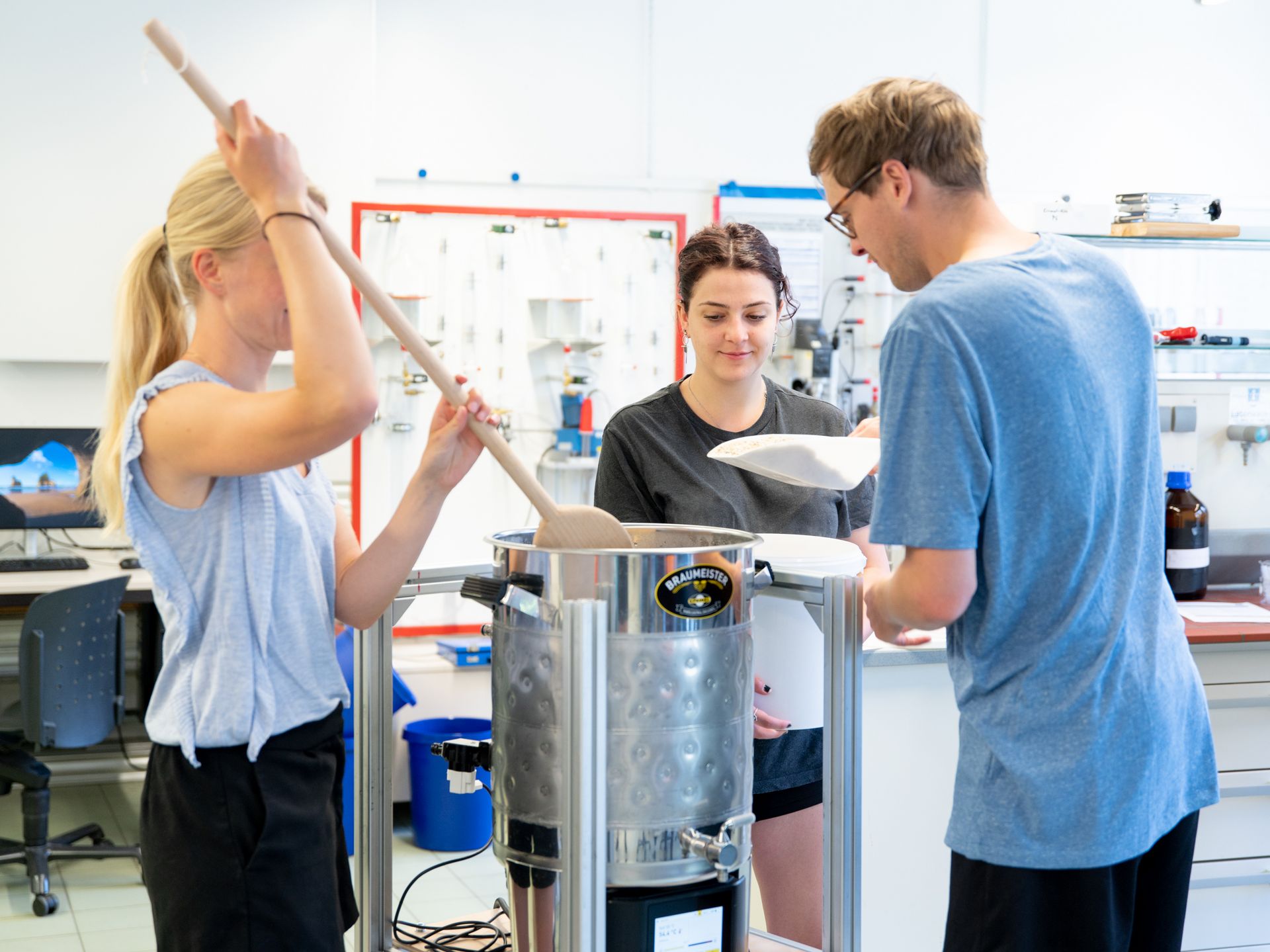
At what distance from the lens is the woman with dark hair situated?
1747 millimetres

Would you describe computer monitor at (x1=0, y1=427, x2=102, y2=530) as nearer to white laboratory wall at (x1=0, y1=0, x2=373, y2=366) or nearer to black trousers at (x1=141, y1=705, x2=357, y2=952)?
white laboratory wall at (x1=0, y1=0, x2=373, y2=366)

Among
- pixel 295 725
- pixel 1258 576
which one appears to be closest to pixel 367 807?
pixel 295 725

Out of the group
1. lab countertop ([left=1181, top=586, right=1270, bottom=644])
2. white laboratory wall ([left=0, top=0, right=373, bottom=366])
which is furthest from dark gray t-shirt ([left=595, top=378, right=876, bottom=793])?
white laboratory wall ([left=0, top=0, right=373, bottom=366])

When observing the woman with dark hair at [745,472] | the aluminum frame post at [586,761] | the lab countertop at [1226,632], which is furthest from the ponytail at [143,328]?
the lab countertop at [1226,632]

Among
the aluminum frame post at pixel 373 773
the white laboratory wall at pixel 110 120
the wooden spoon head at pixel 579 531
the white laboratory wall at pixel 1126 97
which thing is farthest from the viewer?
A: the white laboratory wall at pixel 1126 97

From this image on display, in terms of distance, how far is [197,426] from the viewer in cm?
108

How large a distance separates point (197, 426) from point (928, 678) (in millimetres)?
1550

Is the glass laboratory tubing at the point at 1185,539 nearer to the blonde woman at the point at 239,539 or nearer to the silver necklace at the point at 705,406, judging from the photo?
the silver necklace at the point at 705,406

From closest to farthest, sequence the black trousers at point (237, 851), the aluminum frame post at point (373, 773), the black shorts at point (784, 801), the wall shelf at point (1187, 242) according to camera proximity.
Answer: the black trousers at point (237, 851), the aluminum frame post at point (373, 773), the black shorts at point (784, 801), the wall shelf at point (1187, 242)

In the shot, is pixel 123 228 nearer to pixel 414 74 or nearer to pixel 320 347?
pixel 414 74

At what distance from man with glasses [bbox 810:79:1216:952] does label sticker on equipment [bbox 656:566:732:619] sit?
162 millimetres

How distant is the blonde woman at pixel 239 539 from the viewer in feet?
3.48

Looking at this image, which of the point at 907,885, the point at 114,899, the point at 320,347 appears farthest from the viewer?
the point at 114,899

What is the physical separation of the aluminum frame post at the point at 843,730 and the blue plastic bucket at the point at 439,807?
2332mm
